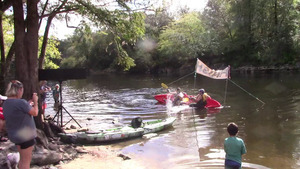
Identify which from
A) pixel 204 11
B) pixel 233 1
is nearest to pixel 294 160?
pixel 233 1

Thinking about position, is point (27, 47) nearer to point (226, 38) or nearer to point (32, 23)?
point (32, 23)

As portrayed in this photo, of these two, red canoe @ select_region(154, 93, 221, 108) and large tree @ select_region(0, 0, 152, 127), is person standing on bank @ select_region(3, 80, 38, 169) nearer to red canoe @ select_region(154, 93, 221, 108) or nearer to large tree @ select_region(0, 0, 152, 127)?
large tree @ select_region(0, 0, 152, 127)

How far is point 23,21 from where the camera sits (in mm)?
7375

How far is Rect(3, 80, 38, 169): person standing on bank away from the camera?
13.9 ft

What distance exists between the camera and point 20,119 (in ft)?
14.1

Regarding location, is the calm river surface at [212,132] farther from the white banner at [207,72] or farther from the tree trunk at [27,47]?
the tree trunk at [27,47]

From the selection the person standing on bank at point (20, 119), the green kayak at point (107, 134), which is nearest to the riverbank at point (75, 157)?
the green kayak at point (107, 134)

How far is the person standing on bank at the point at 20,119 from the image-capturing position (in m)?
4.23

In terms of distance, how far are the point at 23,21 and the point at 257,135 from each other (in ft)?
27.2

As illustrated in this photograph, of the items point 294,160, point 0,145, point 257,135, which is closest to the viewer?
point 0,145

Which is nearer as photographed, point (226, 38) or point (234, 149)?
point (234, 149)

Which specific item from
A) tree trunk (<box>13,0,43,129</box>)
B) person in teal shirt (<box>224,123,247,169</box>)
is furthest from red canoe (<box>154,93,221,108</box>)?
person in teal shirt (<box>224,123,247,169</box>)

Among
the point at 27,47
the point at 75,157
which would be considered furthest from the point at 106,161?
the point at 27,47

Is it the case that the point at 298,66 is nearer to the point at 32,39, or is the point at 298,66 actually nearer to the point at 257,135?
the point at 257,135
